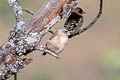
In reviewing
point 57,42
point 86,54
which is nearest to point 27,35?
point 57,42

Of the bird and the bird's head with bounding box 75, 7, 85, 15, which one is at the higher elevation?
the bird's head with bounding box 75, 7, 85, 15

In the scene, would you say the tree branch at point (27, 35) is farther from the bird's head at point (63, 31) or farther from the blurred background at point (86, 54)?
the blurred background at point (86, 54)

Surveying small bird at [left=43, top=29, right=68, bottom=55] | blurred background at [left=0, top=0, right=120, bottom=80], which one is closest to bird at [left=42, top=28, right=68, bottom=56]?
small bird at [left=43, top=29, right=68, bottom=55]

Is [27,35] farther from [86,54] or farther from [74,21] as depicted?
[86,54]

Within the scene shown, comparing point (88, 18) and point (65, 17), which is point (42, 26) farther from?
point (88, 18)

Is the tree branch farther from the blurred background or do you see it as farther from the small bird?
the blurred background

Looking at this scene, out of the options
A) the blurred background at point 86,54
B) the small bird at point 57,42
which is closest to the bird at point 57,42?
the small bird at point 57,42
